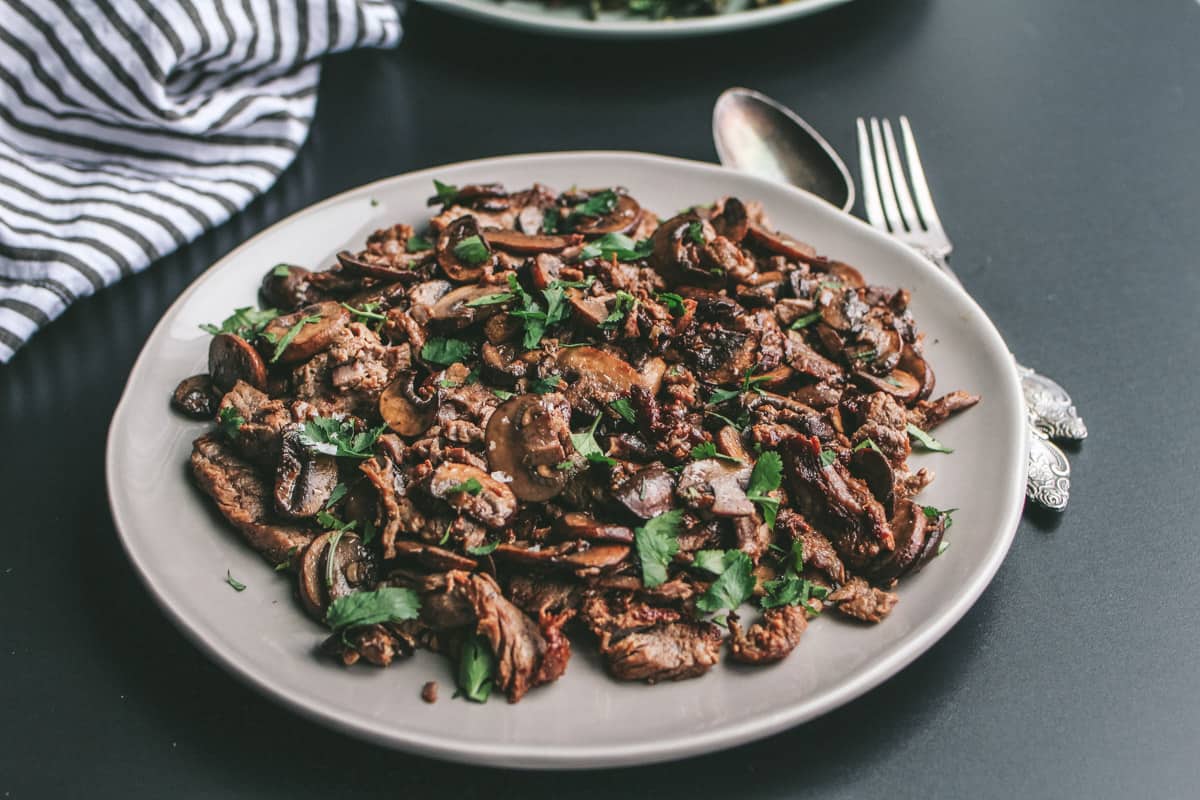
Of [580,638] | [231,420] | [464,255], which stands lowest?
[580,638]

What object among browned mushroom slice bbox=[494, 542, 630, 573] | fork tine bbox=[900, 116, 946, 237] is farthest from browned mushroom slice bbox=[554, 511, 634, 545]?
fork tine bbox=[900, 116, 946, 237]

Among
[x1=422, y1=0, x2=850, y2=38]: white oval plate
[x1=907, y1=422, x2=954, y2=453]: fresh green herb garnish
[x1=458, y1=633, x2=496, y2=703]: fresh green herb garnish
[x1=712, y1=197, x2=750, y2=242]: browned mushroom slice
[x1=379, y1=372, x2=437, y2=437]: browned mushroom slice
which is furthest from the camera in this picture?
[x1=422, y1=0, x2=850, y2=38]: white oval plate

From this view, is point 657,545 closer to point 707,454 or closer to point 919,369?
point 707,454

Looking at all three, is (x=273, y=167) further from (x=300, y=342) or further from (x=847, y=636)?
(x=847, y=636)

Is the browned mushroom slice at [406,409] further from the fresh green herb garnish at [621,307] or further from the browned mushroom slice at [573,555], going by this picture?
the fresh green herb garnish at [621,307]

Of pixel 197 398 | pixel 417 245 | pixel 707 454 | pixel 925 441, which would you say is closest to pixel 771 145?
pixel 417 245

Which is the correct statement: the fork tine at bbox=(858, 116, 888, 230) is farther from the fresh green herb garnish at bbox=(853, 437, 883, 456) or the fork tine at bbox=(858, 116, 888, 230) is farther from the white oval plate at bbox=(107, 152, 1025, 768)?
the fresh green herb garnish at bbox=(853, 437, 883, 456)

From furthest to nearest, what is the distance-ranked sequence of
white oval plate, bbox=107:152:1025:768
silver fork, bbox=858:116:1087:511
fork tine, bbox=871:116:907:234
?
fork tine, bbox=871:116:907:234
silver fork, bbox=858:116:1087:511
white oval plate, bbox=107:152:1025:768
